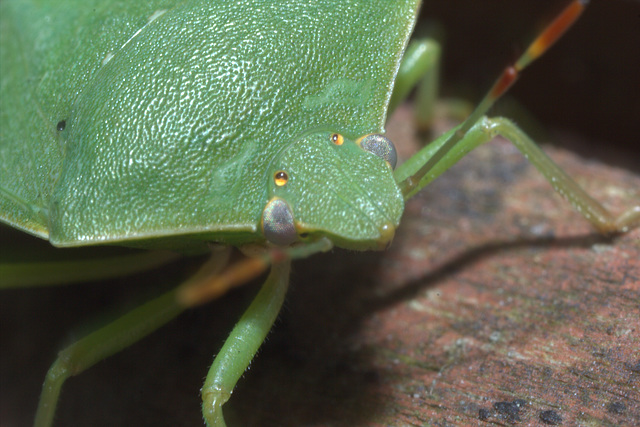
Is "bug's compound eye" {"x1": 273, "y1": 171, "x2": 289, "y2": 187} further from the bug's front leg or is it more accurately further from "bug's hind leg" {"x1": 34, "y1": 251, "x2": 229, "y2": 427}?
"bug's hind leg" {"x1": 34, "y1": 251, "x2": 229, "y2": 427}

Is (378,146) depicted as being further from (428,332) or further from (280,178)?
(428,332)

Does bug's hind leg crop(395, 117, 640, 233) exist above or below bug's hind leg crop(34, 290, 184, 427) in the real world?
above

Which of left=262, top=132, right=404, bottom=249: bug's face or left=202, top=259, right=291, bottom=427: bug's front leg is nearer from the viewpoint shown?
left=262, top=132, right=404, bottom=249: bug's face

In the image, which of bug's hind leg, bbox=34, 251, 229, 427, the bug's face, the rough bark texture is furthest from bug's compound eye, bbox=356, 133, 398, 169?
bug's hind leg, bbox=34, 251, 229, 427

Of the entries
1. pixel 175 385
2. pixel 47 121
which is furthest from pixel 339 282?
pixel 47 121

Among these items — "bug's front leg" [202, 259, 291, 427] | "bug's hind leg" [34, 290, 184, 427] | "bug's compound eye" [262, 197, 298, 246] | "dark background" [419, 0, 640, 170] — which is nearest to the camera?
"bug's compound eye" [262, 197, 298, 246]

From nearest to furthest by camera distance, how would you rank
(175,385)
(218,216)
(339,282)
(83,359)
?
1. (218,216)
2. (83,359)
3. (175,385)
4. (339,282)

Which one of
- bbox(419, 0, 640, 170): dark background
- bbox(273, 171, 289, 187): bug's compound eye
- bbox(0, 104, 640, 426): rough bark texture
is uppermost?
bbox(273, 171, 289, 187): bug's compound eye

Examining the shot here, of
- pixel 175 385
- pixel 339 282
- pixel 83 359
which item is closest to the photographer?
pixel 83 359

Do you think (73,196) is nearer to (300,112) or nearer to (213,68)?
(213,68)
